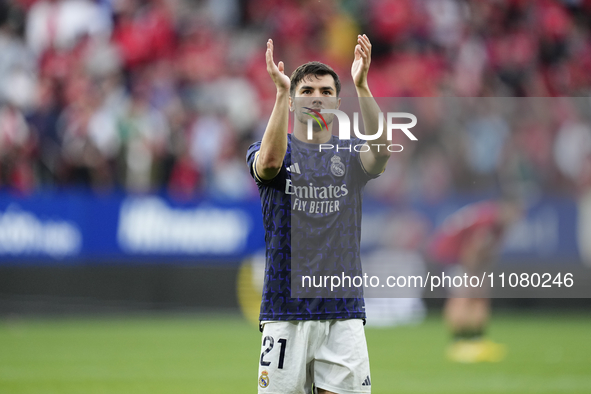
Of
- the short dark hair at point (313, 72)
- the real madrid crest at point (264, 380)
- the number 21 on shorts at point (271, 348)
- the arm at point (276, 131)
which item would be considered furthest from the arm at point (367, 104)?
the real madrid crest at point (264, 380)

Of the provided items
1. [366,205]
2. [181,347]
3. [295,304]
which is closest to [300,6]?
[366,205]

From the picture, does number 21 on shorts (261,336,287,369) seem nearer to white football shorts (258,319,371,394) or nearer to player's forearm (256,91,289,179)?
white football shorts (258,319,371,394)

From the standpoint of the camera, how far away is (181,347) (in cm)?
1045

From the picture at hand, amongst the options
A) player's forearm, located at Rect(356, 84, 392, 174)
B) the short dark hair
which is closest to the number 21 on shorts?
player's forearm, located at Rect(356, 84, 392, 174)

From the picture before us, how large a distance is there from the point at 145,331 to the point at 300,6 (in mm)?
7240

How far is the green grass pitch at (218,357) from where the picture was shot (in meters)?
8.12

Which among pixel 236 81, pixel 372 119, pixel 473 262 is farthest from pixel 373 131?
pixel 236 81

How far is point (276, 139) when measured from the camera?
396 cm

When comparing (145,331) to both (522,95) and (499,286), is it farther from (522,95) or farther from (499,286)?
(522,95)

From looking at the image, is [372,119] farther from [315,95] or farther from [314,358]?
[314,358]

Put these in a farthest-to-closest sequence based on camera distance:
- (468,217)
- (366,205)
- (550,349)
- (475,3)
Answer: (475,3) < (366,205) < (468,217) < (550,349)

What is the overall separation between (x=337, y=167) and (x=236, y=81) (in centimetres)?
1050

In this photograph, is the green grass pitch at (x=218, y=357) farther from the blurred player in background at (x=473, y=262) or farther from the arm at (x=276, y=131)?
the arm at (x=276, y=131)

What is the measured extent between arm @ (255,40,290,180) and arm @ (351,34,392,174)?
0.34 m
